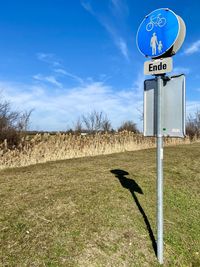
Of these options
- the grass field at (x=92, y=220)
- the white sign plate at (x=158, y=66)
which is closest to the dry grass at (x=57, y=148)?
the grass field at (x=92, y=220)

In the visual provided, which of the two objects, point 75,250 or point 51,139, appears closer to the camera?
point 75,250

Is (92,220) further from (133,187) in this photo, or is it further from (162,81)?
(162,81)

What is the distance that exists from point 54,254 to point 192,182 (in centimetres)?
486

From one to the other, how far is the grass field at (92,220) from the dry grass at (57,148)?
82.7 inches

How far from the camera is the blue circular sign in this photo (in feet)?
12.9

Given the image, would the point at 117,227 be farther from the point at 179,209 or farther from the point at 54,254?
the point at 179,209

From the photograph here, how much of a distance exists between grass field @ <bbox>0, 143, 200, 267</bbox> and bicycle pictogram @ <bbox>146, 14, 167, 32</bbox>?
9.31 ft

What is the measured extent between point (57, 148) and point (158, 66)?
750cm

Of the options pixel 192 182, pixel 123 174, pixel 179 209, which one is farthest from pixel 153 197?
pixel 192 182

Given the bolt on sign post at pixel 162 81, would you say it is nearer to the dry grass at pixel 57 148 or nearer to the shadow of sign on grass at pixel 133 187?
the shadow of sign on grass at pixel 133 187

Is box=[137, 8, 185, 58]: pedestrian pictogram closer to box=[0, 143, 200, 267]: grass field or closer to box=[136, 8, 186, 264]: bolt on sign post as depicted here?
box=[136, 8, 186, 264]: bolt on sign post

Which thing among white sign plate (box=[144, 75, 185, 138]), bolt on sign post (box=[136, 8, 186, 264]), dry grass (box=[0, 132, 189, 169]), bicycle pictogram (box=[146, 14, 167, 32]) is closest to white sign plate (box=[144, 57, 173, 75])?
bolt on sign post (box=[136, 8, 186, 264])

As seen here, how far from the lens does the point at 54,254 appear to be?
3.87 metres

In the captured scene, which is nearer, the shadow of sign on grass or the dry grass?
the shadow of sign on grass
